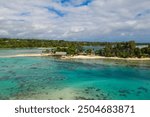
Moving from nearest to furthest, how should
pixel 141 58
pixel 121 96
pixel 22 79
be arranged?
pixel 121 96, pixel 22 79, pixel 141 58

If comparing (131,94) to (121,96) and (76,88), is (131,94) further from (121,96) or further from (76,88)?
(76,88)

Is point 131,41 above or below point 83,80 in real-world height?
above

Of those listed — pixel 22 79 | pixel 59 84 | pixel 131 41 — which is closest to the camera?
pixel 59 84

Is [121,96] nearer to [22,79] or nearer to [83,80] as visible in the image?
[83,80]

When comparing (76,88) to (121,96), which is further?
(76,88)

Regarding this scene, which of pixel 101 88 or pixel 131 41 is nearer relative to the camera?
pixel 101 88

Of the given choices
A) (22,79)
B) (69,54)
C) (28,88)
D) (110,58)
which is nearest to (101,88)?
(28,88)

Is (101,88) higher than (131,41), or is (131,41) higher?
(131,41)

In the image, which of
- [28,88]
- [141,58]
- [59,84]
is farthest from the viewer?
[141,58]

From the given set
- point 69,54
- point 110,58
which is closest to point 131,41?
point 110,58
